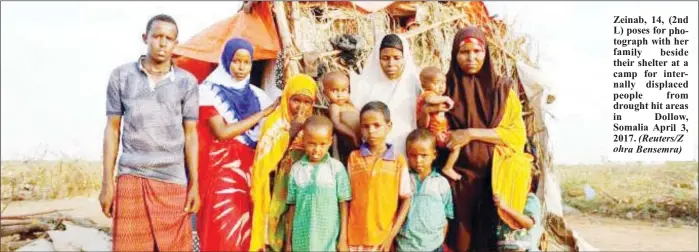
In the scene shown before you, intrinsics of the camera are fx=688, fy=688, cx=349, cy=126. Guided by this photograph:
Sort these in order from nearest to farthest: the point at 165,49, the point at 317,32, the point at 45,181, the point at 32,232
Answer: the point at 165,49, the point at 317,32, the point at 32,232, the point at 45,181

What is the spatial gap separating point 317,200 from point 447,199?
76 cm

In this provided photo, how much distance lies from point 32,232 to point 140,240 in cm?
304

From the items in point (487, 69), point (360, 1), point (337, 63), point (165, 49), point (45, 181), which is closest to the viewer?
point (165, 49)

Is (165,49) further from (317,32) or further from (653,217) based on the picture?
(653,217)

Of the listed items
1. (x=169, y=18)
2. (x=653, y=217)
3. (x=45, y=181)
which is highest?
(x=169, y=18)

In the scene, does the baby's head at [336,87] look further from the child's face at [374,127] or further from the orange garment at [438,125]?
the orange garment at [438,125]

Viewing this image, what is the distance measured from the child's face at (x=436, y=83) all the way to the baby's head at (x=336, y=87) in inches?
18.3

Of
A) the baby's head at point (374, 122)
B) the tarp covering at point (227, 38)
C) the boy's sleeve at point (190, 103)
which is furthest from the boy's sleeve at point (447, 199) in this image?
the tarp covering at point (227, 38)

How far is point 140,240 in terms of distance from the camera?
3.73 meters

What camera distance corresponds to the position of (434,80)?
390 centimetres

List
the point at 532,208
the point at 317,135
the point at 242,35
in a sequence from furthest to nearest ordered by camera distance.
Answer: the point at 242,35 < the point at 532,208 < the point at 317,135

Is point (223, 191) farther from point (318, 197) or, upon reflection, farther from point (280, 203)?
point (318, 197)

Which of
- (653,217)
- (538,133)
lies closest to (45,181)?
(538,133)

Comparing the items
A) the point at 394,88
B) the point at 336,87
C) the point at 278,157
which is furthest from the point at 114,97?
the point at 394,88
